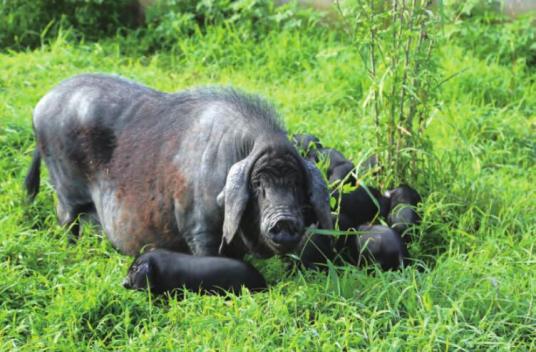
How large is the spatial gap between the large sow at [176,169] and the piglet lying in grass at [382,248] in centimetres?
37

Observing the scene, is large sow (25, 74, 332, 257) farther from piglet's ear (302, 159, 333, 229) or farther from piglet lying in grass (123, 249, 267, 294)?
piglet lying in grass (123, 249, 267, 294)

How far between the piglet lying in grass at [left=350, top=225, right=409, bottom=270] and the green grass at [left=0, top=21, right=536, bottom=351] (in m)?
0.11

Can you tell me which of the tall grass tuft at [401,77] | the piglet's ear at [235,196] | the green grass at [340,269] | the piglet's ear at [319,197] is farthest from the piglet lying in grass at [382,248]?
the piglet's ear at [235,196]

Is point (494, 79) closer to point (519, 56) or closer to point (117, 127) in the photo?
point (519, 56)

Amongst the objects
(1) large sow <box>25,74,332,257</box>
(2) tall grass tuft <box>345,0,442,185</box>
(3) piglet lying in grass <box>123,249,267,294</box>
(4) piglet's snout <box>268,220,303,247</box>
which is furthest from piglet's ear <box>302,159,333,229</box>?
(2) tall grass tuft <box>345,0,442,185</box>

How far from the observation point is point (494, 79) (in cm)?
772

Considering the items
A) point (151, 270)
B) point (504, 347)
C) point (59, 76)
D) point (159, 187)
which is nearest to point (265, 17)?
point (59, 76)

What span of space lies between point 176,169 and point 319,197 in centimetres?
86

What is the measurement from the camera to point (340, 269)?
5156 mm

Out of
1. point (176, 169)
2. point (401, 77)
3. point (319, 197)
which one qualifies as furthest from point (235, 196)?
point (401, 77)

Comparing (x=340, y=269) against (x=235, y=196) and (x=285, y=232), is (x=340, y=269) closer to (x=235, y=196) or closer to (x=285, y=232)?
(x=285, y=232)

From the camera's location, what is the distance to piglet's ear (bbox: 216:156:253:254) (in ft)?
15.4

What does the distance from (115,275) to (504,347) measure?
6.78 feet

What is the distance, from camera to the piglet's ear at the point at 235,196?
4.68 m
